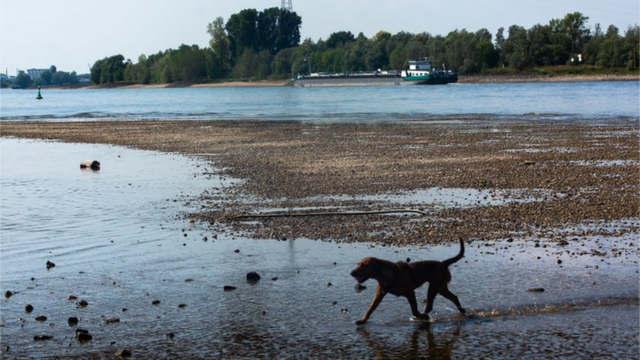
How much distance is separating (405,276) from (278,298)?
229 cm

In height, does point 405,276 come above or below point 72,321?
above

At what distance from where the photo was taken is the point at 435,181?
2136cm

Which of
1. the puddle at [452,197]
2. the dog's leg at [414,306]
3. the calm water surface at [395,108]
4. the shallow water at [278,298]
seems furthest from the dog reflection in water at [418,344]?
the calm water surface at [395,108]

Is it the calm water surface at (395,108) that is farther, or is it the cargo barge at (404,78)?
the cargo barge at (404,78)

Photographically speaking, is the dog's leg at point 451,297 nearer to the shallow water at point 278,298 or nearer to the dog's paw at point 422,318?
the shallow water at point 278,298

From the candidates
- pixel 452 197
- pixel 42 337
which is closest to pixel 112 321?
pixel 42 337

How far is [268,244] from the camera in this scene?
1462 cm

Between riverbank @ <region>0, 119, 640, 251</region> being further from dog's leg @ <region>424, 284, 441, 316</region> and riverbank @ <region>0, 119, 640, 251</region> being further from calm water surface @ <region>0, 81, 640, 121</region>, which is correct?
calm water surface @ <region>0, 81, 640, 121</region>

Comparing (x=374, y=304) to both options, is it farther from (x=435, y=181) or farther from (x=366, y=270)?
(x=435, y=181)

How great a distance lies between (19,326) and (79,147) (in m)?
29.3

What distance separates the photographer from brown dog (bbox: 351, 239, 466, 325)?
30.9 ft

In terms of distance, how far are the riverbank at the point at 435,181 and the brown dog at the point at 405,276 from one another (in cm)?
426

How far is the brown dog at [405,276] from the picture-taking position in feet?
30.9

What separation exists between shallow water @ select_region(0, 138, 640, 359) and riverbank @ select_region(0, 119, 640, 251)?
3.73 ft
